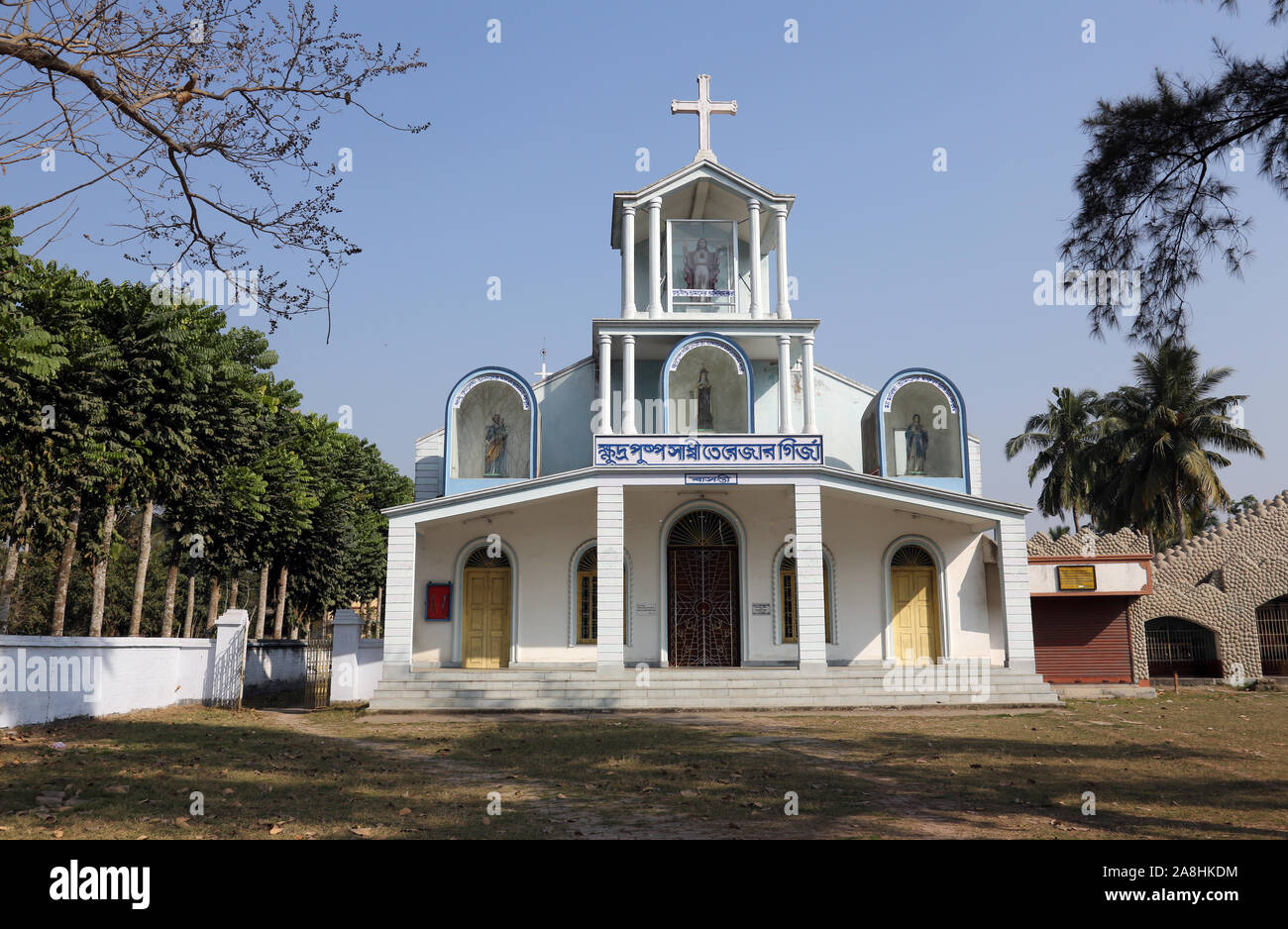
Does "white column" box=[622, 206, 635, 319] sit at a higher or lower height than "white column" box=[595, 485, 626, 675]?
higher

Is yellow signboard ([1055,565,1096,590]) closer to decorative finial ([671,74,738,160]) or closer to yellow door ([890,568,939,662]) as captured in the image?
yellow door ([890,568,939,662])

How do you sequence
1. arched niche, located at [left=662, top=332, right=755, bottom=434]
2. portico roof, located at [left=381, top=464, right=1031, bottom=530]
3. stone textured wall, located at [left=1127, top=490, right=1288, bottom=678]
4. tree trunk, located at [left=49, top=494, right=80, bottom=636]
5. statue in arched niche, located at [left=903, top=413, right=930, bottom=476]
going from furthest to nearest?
stone textured wall, located at [left=1127, top=490, right=1288, bottom=678]
statue in arched niche, located at [left=903, top=413, right=930, bottom=476]
arched niche, located at [left=662, top=332, right=755, bottom=434]
portico roof, located at [left=381, top=464, right=1031, bottom=530]
tree trunk, located at [left=49, top=494, right=80, bottom=636]

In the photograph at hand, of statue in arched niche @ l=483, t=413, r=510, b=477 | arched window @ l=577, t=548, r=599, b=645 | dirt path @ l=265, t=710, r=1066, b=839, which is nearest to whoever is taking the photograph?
dirt path @ l=265, t=710, r=1066, b=839

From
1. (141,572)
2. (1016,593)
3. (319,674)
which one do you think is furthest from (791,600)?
(141,572)

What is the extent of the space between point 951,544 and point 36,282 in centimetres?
1784

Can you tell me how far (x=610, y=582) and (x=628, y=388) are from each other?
411 centimetres

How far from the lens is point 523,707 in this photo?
1714cm

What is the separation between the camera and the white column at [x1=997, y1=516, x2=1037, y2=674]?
18734 millimetres

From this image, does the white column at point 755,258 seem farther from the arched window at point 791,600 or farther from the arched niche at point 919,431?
the arched window at point 791,600

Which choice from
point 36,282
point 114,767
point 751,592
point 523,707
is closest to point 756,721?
point 523,707

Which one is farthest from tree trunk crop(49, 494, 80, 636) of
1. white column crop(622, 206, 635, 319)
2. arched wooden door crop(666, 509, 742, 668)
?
arched wooden door crop(666, 509, 742, 668)

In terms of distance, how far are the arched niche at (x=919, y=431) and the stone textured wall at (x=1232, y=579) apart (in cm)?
864

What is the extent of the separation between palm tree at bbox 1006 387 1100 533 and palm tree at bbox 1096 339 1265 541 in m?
1.78

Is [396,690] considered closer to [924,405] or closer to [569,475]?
[569,475]
